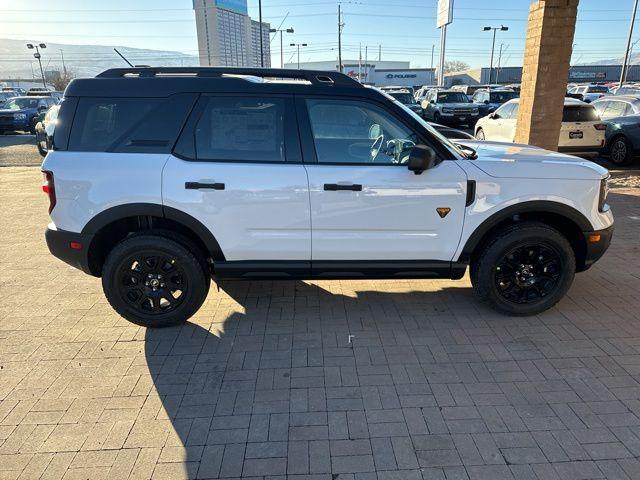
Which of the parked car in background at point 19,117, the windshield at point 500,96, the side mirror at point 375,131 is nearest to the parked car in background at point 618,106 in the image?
the windshield at point 500,96

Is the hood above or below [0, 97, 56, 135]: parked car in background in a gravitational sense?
above

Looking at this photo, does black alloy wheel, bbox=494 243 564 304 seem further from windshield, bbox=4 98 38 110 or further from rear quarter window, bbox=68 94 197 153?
windshield, bbox=4 98 38 110

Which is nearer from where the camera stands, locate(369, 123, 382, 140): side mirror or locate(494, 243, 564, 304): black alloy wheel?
locate(369, 123, 382, 140): side mirror

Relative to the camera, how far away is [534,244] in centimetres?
372

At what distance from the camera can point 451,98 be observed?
2202cm

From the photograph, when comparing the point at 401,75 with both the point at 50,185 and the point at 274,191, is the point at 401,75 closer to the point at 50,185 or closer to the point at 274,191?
the point at 274,191

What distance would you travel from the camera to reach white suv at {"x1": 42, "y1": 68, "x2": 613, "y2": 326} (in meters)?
3.44

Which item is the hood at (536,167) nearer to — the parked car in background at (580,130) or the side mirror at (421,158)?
the side mirror at (421,158)

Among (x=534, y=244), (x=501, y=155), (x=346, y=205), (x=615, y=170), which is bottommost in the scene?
(x=615, y=170)

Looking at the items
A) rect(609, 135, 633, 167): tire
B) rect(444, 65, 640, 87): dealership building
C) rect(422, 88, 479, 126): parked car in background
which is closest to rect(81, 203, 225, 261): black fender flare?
rect(609, 135, 633, 167): tire

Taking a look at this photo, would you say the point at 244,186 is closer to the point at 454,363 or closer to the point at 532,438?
the point at 454,363

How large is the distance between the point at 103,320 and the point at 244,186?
178cm

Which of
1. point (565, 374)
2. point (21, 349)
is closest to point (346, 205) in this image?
point (565, 374)

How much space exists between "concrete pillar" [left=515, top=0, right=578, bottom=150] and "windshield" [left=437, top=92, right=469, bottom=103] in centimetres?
1447
